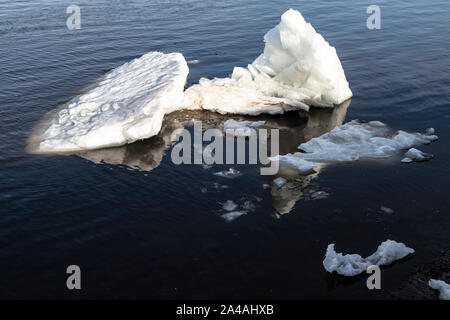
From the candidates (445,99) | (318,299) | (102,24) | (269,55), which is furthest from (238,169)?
(102,24)

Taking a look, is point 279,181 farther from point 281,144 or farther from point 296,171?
point 281,144

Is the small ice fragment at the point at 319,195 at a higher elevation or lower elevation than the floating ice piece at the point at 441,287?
higher

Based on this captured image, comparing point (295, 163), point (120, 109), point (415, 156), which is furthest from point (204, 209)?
point (415, 156)

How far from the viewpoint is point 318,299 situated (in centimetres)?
1170

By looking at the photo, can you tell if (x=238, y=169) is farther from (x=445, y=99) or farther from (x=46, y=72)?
(x=46, y=72)

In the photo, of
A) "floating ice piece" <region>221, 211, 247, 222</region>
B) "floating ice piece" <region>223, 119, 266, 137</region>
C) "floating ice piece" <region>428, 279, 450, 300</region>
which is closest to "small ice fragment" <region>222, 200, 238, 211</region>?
"floating ice piece" <region>221, 211, 247, 222</region>

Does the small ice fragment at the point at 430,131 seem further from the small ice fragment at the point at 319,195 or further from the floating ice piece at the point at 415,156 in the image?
the small ice fragment at the point at 319,195

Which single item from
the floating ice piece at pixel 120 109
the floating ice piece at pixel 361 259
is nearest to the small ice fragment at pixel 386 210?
the floating ice piece at pixel 361 259

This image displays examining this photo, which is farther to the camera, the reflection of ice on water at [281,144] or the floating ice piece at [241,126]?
Answer: the floating ice piece at [241,126]

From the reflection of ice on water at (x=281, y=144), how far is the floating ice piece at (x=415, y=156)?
324cm

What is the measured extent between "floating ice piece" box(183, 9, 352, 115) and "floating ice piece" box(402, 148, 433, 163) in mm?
5243

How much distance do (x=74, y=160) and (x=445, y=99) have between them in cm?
1663

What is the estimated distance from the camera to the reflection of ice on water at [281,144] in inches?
625
